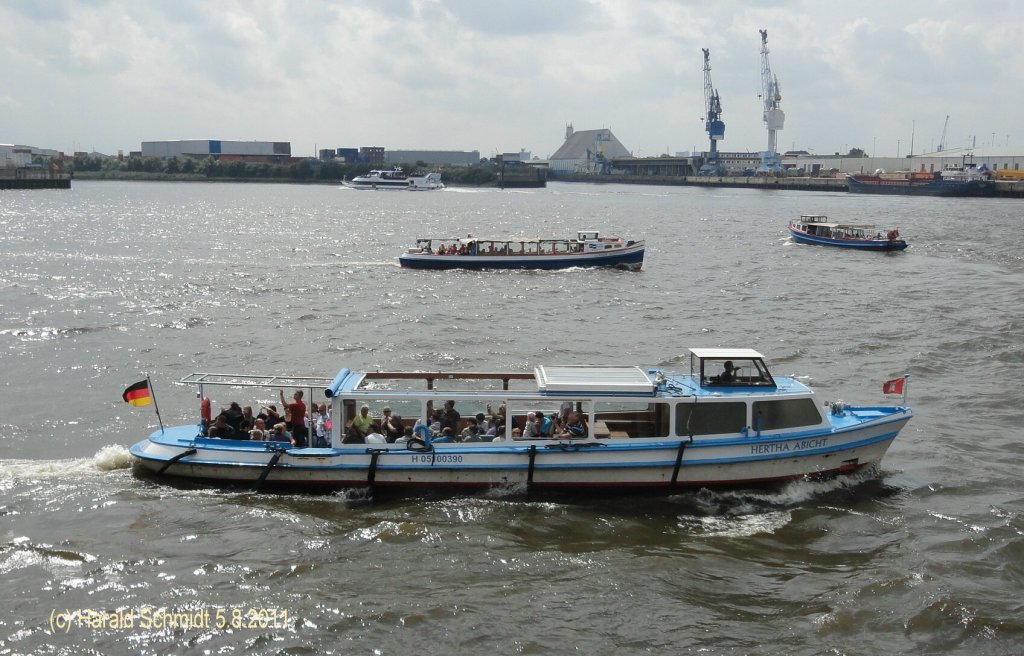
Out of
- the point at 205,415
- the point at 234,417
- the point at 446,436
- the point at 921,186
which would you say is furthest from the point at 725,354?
the point at 921,186

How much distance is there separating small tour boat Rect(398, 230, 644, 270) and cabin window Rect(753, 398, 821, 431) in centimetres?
3981

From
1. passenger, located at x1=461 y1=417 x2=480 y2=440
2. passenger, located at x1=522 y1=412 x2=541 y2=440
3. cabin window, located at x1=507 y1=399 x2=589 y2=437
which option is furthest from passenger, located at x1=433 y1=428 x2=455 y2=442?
passenger, located at x1=522 y1=412 x2=541 y2=440

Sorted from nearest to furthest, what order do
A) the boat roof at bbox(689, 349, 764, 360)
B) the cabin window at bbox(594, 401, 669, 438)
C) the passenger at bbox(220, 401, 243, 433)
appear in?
1. the cabin window at bbox(594, 401, 669, 438)
2. the boat roof at bbox(689, 349, 764, 360)
3. the passenger at bbox(220, 401, 243, 433)

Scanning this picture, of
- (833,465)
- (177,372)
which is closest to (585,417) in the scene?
(833,465)

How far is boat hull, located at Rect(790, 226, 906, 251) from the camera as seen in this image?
7044 centimetres

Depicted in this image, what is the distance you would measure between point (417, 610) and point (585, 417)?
5758 millimetres

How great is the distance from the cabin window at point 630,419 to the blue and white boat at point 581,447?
0.04 metres

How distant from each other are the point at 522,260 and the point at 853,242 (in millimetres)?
30633

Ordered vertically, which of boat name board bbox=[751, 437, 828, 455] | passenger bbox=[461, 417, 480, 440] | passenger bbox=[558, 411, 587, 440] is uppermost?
passenger bbox=[558, 411, 587, 440]

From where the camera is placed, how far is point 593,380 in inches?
736

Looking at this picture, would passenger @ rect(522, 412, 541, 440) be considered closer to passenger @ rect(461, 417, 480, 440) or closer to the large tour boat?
passenger @ rect(461, 417, 480, 440)

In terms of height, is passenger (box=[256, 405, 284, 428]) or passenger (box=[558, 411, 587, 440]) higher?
passenger (box=[558, 411, 587, 440])

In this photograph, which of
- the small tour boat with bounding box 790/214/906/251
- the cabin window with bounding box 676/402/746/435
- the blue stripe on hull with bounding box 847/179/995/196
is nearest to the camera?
the cabin window with bounding box 676/402/746/435

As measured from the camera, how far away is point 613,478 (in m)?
18.5
